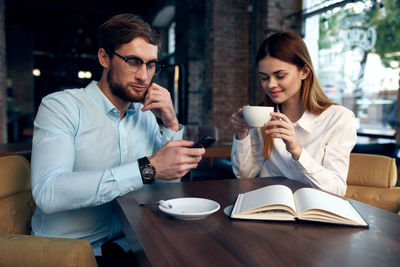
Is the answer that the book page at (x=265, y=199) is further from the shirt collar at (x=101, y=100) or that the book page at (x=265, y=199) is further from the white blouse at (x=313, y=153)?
the shirt collar at (x=101, y=100)

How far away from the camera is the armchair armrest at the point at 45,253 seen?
0.83m

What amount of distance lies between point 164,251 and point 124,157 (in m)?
0.74

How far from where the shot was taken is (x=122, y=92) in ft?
4.66

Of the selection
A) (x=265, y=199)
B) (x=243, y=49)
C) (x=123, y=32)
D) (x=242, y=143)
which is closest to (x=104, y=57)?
(x=123, y=32)

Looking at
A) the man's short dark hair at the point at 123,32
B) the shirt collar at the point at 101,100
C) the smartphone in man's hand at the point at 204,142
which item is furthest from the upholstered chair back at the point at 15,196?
the smartphone in man's hand at the point at 204,142

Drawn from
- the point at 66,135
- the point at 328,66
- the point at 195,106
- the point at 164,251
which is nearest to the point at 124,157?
the point at 66,135

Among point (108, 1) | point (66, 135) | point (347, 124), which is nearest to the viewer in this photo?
point (66, 135)

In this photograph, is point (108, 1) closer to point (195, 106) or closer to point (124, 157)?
point (195, 106)

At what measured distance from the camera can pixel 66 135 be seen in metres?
1.18

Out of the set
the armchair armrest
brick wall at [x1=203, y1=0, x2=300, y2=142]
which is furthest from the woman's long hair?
brick wall at [x1=203, y1=0, x2=300, y2=142]

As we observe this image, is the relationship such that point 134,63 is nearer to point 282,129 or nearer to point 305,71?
point 282,129

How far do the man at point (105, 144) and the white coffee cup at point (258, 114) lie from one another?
1.18 ft

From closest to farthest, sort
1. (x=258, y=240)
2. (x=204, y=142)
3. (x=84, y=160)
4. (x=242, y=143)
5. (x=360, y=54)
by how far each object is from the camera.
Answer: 1. (x=258, y=240)
2. (x=204, y=142)
3. (x=84, y=160)
4. (x=242, y=143)
5. (x=360, y=54)

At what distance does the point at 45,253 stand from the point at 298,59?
140 centimetres
